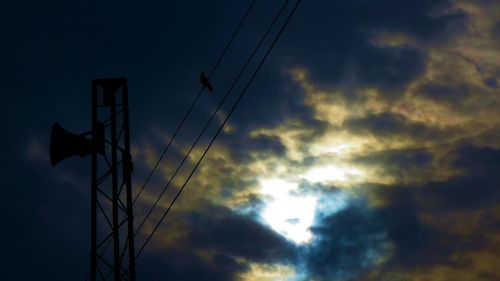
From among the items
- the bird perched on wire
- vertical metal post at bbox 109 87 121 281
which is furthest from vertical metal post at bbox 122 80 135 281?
the bird perched on wire

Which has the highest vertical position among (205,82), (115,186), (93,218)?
(205,82)

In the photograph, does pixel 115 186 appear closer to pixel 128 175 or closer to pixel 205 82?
pixel 128 175

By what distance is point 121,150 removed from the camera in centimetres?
1653

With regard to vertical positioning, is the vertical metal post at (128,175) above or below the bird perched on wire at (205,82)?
below

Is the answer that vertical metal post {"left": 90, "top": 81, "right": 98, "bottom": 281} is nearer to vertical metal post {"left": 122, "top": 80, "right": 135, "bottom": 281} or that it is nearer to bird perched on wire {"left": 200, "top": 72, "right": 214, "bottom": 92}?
vertical metal post {"left": 122, "top": 80, "right": 135, "bottom": 281}

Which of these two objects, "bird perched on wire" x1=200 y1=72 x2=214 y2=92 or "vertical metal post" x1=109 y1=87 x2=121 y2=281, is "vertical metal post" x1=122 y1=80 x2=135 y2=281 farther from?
"bird perched on wire" x1=200 y1=72 x2=214 y2=92

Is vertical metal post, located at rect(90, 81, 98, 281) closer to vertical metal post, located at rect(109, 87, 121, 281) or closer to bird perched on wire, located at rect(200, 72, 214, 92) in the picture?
vertical metal post, located at rect(109, 87, 121, 281)

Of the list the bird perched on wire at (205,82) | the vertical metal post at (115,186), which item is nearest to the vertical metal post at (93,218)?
the vertical metal post at (115,186)

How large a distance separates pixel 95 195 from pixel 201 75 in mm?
4242

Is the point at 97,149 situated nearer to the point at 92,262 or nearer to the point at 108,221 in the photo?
the point at 108,221

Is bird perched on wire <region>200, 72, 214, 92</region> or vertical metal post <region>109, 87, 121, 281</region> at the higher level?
bird perched on wire <region>200, 72, 214, 92</region>

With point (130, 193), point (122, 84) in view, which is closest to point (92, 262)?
point (130, 193)

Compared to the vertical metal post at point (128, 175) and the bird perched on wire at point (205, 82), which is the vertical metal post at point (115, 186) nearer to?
the vertical metal post at point (128, 175)

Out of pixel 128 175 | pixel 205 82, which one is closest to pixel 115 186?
pixel 128 175
